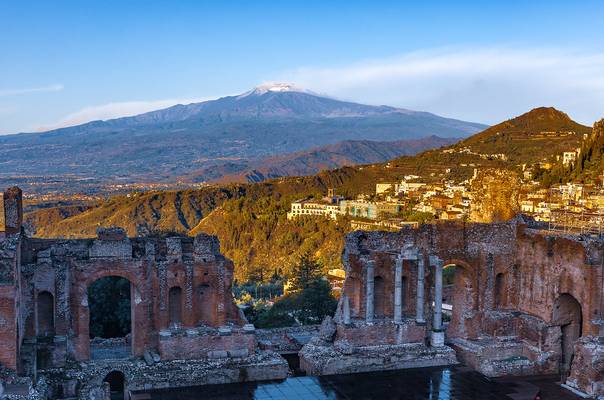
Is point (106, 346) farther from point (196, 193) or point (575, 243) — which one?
point (196, 193)

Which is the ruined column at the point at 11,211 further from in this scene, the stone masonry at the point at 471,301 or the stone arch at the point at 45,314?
the stone masonry at the point at 471,301

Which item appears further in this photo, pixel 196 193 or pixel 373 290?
pixel 196 193

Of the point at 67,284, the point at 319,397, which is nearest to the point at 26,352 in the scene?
the point at 67,284

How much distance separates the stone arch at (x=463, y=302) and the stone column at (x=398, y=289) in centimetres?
215

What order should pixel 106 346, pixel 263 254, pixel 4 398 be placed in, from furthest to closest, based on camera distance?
pixel 263 254, pixel 106 346, pixel 4 398

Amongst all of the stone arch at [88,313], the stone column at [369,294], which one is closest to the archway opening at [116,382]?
the stone arch at [88,313]

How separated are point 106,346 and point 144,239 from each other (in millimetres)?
4620

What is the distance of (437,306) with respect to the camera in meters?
24.9

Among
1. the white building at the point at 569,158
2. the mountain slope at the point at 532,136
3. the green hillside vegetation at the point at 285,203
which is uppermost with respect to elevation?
the mountain slope at the point at 532,136

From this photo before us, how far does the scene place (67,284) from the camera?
69.5 ft

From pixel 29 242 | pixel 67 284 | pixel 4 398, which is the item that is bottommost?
pixel 4 398

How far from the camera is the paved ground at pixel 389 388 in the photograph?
67.6ft

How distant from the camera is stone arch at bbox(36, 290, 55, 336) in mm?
21312

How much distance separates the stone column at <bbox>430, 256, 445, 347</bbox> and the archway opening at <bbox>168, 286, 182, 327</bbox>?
9.40 meters
